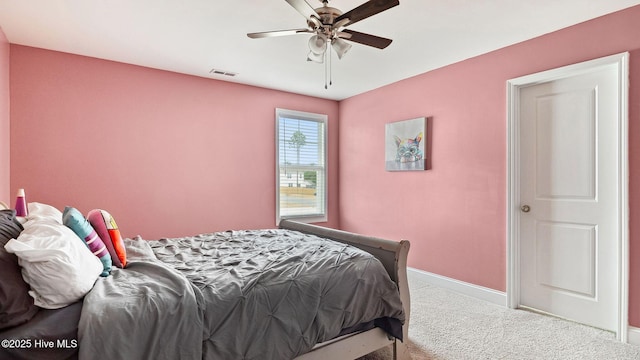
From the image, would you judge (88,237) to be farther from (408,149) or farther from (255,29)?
(408,149)

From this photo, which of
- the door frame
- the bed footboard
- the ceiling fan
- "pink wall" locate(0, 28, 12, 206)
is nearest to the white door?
the door frame

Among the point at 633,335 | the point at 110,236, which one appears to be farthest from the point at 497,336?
the point at 110,236

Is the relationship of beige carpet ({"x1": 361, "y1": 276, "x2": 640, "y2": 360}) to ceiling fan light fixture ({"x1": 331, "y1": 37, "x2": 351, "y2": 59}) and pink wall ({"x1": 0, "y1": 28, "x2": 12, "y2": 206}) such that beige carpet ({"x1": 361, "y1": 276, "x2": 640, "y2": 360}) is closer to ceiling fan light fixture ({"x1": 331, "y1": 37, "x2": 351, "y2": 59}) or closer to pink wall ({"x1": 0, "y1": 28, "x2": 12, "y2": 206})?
ceiling fan light fixture ({"x1": 331, "y1": 37, "x2": 351, "y2": 59})

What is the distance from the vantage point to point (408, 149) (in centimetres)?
407

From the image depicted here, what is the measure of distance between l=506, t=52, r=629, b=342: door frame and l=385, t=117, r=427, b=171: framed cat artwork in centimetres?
98

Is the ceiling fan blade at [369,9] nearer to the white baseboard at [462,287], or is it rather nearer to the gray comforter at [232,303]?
the gray comforter at [232,303]

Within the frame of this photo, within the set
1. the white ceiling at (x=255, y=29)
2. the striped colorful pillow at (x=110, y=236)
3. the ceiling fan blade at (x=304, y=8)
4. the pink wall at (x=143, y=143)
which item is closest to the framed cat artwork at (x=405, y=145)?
the white ceiling at (x=255, y=29)

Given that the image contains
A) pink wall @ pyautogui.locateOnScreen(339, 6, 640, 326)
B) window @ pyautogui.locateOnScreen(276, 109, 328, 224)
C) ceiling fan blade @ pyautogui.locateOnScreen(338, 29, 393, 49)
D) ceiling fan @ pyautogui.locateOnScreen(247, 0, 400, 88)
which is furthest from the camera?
window @ pyautogui.locateOnScreen(276, 109, 328, 224)

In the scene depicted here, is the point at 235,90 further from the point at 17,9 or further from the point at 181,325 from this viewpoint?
the point at 181,325

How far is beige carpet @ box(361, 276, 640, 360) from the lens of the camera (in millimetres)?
2281

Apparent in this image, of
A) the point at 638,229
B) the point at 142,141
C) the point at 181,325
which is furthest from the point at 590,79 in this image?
the point at 142,141

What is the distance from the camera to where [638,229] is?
2.41m

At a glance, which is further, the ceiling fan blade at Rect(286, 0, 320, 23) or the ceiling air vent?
the ceiling air vent

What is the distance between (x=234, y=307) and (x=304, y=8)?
1643 millimetres
